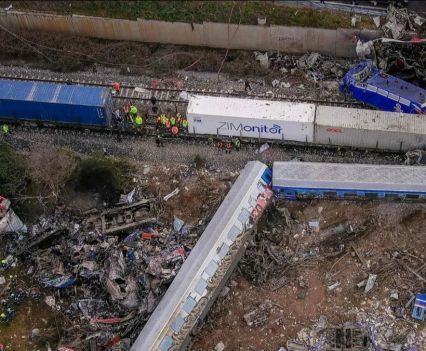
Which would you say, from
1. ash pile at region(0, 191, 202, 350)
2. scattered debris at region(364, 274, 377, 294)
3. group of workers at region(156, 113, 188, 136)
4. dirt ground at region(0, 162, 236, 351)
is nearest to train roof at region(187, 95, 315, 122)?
group of workers at region(156, 113, 188, 136)

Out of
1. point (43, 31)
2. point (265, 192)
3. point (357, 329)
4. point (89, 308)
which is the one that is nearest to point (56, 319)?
point (89, 308)

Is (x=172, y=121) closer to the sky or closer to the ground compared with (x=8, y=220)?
closer to the sky

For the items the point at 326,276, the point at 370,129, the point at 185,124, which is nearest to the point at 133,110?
the point at 185,124

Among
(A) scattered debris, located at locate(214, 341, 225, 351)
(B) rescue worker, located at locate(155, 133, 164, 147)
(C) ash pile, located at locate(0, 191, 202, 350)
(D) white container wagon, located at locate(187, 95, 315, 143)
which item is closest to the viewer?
(A) scattered debris, located at locate(214, 341, 225, 351)

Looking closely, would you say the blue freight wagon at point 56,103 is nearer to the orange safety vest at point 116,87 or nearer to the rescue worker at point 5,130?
the rescue worker at point 5,130

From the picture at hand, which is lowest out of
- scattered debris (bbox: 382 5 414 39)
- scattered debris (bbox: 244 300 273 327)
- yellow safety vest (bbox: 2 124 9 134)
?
scattered debris (bbox: 244 300 273 327)

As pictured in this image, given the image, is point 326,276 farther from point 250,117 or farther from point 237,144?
point 250,117

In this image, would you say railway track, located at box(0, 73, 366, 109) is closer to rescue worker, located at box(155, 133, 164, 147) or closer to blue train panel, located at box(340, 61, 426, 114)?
blue train panel, located at box(340, 61, 426, 114)

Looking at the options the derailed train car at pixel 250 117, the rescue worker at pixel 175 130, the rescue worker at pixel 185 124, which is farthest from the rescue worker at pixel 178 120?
the derailed train car at pixel 250 117
